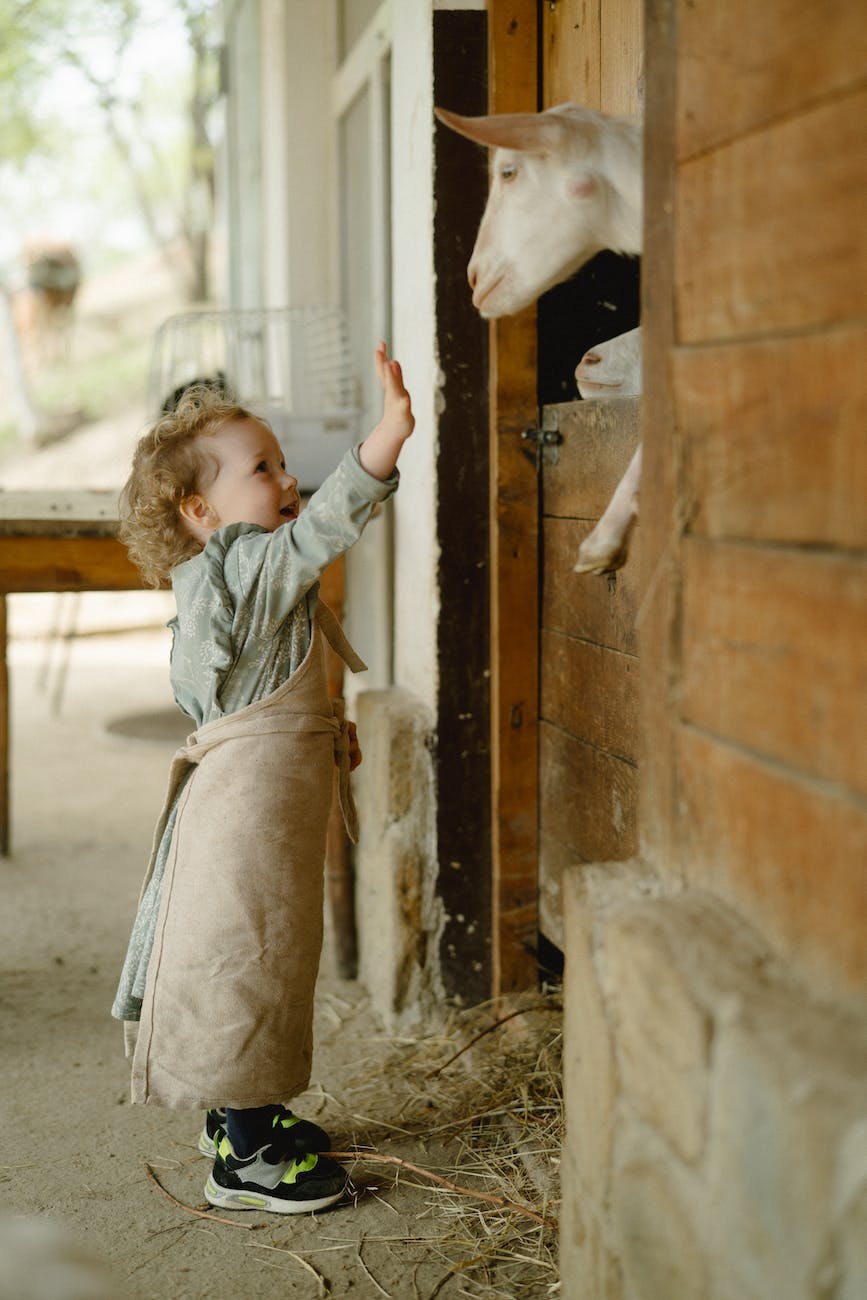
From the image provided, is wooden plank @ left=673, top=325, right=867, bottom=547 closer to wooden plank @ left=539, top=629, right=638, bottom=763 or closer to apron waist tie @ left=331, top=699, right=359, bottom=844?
wooden plank @ left=539, top=629, right=638, bottom=763

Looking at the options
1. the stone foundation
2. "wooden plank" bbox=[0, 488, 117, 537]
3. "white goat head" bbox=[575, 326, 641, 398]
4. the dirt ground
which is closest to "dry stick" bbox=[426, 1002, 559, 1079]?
the dirt ground

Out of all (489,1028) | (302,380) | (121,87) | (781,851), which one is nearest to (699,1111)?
(781,851)

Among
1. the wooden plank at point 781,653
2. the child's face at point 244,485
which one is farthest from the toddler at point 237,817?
the wooden plank at point 781,653

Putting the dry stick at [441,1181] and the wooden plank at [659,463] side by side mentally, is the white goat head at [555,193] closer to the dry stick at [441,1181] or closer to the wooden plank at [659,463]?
the wooden plank at [659,463]

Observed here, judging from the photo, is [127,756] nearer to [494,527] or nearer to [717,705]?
[494,527]

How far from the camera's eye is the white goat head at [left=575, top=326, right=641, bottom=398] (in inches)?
72.4

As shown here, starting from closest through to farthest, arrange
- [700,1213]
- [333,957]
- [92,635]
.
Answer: [700,1213] < [333,957] < [92,635]

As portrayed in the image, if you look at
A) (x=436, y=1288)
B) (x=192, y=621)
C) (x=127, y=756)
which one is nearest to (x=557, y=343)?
(x=192, y=621)

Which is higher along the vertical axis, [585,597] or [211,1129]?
[585,597]

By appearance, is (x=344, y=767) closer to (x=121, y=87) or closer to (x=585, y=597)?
(x=585, y=597)

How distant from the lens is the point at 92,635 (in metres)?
7.72

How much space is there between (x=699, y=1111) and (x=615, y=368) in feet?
3.50

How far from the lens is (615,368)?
1.86 meters

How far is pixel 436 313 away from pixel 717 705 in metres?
1.30
